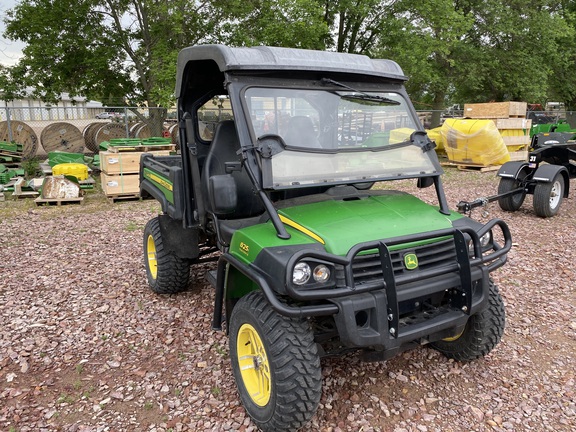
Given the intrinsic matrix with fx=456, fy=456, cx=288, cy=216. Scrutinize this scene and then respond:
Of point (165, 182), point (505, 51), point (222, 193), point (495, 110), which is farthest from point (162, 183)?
point (505, 51)

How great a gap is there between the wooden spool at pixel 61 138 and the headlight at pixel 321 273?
13844 millimetres

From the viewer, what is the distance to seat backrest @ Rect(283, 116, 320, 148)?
2.95 meters

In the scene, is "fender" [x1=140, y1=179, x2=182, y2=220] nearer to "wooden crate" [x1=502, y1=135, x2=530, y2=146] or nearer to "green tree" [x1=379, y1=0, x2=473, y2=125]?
"wooden crate" [x1=502, y1=135, x2=530, y2=146]

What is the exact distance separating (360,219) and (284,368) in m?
0.97

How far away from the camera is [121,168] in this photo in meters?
9.16

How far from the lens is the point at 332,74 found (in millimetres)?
3082

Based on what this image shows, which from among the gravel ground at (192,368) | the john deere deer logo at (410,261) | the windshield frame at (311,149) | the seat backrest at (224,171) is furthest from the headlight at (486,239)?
the seat backrest at (224,171)

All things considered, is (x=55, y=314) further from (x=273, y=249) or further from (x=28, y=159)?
(x=28, y=159)

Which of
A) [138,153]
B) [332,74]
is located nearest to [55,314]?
[332,74]

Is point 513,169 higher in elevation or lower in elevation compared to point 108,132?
lower

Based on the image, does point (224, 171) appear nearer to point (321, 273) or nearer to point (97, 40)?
point (321, 273)

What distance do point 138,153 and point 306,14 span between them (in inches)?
291

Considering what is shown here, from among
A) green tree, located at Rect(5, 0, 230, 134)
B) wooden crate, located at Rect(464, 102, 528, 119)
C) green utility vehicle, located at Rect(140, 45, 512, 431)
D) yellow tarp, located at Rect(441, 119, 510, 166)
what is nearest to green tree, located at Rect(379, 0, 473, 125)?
wooden crate, located at Rect(464, 102, 528, 119)

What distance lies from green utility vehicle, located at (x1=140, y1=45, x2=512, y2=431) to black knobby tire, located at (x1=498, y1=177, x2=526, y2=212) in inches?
215
